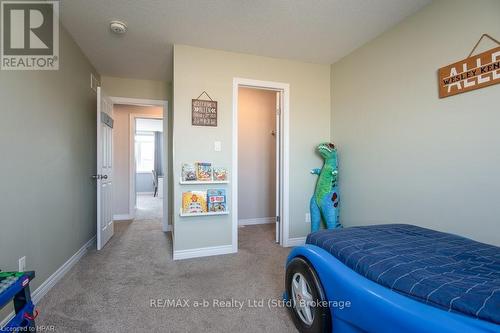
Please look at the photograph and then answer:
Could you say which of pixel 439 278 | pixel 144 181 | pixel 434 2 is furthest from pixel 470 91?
pixel 144 181

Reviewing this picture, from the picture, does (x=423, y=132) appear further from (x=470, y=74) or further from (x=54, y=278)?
(x=54, y=278)

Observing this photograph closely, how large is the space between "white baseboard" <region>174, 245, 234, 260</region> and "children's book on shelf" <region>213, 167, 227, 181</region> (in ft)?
2.57

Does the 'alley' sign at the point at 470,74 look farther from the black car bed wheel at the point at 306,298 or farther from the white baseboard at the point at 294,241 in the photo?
the white baseboard at the point at 294,241

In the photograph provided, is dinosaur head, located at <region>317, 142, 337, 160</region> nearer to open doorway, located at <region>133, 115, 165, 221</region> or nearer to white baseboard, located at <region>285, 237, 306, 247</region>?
white baseboard, located at <region>285, 237, 306, 247</region>

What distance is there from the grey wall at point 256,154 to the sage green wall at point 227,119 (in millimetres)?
1108

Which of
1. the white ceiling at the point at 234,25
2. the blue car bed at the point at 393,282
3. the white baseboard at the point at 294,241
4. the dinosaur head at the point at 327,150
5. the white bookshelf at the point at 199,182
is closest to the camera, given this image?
the blue car bed at the point at 393,282

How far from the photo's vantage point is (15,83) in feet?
4.97

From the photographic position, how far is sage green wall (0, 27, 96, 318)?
4.76 feet

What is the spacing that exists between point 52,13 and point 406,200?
3.45 meters

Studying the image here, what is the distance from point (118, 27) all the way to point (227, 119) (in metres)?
1.32

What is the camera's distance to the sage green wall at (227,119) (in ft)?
8.27

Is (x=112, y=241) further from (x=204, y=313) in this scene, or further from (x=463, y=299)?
(x=463, y=299)

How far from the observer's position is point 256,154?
13.1 feet

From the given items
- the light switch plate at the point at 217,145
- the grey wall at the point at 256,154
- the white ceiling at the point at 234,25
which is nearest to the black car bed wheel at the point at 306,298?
the light switch plate at the point at 217,145
